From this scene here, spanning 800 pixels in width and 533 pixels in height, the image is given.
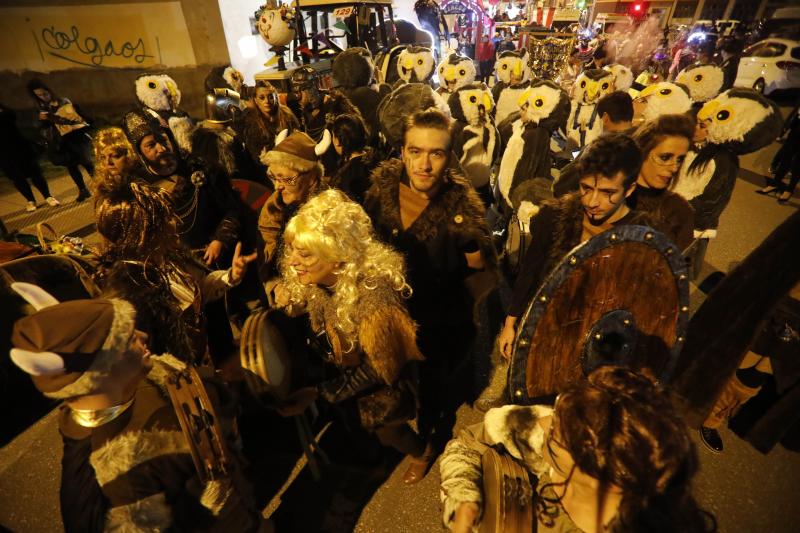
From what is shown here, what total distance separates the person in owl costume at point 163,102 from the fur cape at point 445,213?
443 centimetres

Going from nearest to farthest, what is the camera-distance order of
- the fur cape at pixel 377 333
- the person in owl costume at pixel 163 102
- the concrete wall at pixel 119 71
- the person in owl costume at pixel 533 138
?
the fur cape at pixel 377 333
the person in owl costume at pixel 533 138
the person in owl costume at pixel 163 102
the concrete wall at pixel 119 71

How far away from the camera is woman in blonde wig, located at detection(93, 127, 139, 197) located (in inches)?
113

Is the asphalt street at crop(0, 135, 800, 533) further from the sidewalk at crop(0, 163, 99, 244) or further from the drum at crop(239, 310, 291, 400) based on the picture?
the sidewalk at crop(0, 163, 99, 244)

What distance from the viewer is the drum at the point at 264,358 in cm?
167

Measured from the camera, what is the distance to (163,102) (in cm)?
606

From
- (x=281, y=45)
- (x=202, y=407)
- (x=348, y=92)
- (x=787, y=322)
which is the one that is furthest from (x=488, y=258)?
(x=281, y=45)

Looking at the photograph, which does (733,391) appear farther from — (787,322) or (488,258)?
(488,258)

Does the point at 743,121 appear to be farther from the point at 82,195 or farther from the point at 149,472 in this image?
the point at 82,195

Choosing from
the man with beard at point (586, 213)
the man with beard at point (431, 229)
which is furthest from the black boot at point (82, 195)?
the man with beard at point (586, 213)

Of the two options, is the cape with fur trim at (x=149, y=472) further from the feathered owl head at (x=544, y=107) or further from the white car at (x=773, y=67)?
the white car at (x=773, y=67)

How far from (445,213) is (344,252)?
0.94 metres

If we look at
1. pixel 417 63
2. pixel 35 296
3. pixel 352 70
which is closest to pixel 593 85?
pixel 417 63

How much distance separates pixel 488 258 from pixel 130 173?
9.54 ft

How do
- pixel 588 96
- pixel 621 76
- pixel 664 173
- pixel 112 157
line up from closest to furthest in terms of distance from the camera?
pixel 664 173 → pixel 112 157 → pixel 588 96 → pixel 621 76
